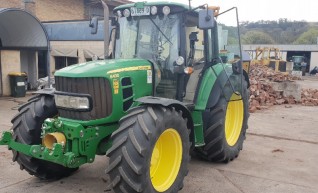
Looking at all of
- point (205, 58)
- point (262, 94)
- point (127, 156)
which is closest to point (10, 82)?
point (262, 94)

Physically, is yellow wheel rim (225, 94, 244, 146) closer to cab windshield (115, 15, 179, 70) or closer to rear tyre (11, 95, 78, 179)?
cab windshield (115, 15, 179, 70)

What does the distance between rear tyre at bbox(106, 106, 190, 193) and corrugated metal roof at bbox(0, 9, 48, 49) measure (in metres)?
11.8

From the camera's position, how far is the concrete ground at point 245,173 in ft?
15.8

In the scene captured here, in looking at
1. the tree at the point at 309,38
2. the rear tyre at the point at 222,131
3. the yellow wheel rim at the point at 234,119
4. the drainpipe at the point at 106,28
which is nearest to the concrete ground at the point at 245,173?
the rear tyre at the point at 222,131

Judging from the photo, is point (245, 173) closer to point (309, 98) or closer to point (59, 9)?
point (309, 98)

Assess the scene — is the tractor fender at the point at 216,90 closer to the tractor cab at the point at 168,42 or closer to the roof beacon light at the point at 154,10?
the tractor cab at the point at 168,42

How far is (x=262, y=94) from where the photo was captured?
13.5m

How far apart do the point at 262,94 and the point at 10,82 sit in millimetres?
10195

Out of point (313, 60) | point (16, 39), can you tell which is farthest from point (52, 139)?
point (313, 60)

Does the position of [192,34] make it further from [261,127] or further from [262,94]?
[262,94]

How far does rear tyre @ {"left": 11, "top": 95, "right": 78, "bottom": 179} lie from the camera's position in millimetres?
4574

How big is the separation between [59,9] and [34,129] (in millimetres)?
20086

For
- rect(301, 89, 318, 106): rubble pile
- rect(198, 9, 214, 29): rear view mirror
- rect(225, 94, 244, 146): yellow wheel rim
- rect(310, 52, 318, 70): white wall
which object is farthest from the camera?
rect(310, 52, 318, 70): white wall

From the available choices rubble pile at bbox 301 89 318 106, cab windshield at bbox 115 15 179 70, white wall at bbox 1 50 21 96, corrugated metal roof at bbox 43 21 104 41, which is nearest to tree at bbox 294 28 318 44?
rubble pile at bbox 301 89 318 106
